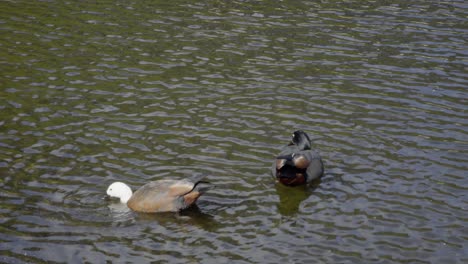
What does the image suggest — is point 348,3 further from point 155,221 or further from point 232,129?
point 155,221

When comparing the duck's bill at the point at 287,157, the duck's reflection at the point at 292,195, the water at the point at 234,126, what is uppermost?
the duck's bill at the point at 287,157

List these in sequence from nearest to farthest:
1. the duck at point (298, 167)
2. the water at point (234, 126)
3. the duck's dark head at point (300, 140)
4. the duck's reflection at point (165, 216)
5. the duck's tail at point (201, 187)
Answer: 1. the water at point (234, 126)
2. the duck's reflection at point (165, 216)
3. the duck's tail at point (201, 187)
4. the duck at point (298, 167)
5. the duck's dark head at point (300, 140)

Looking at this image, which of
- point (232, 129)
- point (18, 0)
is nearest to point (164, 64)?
point (232, 129)

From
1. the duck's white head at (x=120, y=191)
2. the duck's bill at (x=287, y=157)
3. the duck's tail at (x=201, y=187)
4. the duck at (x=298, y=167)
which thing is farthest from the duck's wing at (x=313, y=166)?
the duck's white head at (x=120, y=191)

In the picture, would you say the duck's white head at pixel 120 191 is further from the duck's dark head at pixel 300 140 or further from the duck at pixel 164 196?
the duck's dark head at pixel 300 140

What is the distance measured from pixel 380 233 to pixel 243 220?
69.6 inches

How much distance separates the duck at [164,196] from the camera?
10.5m

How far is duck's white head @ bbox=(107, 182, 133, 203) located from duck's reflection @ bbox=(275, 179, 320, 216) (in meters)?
2.09

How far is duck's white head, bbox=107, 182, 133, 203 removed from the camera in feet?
35.0

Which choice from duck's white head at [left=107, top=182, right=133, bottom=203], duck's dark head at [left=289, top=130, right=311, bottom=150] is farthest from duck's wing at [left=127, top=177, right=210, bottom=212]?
duck's dark head at [left=289, top=130, right=311, bottom=150]

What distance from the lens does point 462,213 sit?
10570 mm

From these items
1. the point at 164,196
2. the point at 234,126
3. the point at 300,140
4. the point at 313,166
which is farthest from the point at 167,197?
the point at 234,126

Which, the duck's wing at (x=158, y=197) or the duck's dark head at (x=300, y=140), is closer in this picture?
the duck's wing at (x=158, y=197)

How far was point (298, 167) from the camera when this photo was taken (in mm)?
11438
